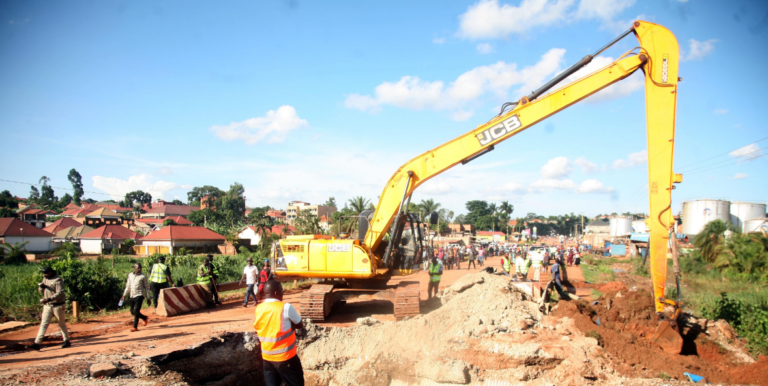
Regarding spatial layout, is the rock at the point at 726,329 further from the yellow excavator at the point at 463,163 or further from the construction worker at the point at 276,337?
the construction worker at the point at 276,337

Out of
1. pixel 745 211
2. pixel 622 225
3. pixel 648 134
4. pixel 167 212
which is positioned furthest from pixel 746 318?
pixel 167 212

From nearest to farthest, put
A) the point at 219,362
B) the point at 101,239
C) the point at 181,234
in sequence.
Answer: the point at 219,362, the point at 181,234, the point at 101,239

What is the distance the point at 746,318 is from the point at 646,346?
364 centimetres

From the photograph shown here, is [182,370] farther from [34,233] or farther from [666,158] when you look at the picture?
[34,233]

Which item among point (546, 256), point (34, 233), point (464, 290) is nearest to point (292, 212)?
point (34, 233)

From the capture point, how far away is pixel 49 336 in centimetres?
905

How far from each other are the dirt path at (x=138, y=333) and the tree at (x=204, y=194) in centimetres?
7774

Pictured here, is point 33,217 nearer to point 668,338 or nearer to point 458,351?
point 458,351

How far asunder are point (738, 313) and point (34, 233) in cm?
5950

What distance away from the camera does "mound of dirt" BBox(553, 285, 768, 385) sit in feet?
23.5

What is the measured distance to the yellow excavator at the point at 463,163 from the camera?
785 cm

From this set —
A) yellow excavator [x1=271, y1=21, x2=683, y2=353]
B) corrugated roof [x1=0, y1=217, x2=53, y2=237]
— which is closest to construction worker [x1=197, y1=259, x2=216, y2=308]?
yellow excavator [x1=271, y1=21, x2=683, y2=353]

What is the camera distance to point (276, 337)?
446 cm

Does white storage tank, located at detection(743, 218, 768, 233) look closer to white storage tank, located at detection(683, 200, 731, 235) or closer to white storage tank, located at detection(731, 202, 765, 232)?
white storage tank, located at detection(683, 200, 731, 235)
